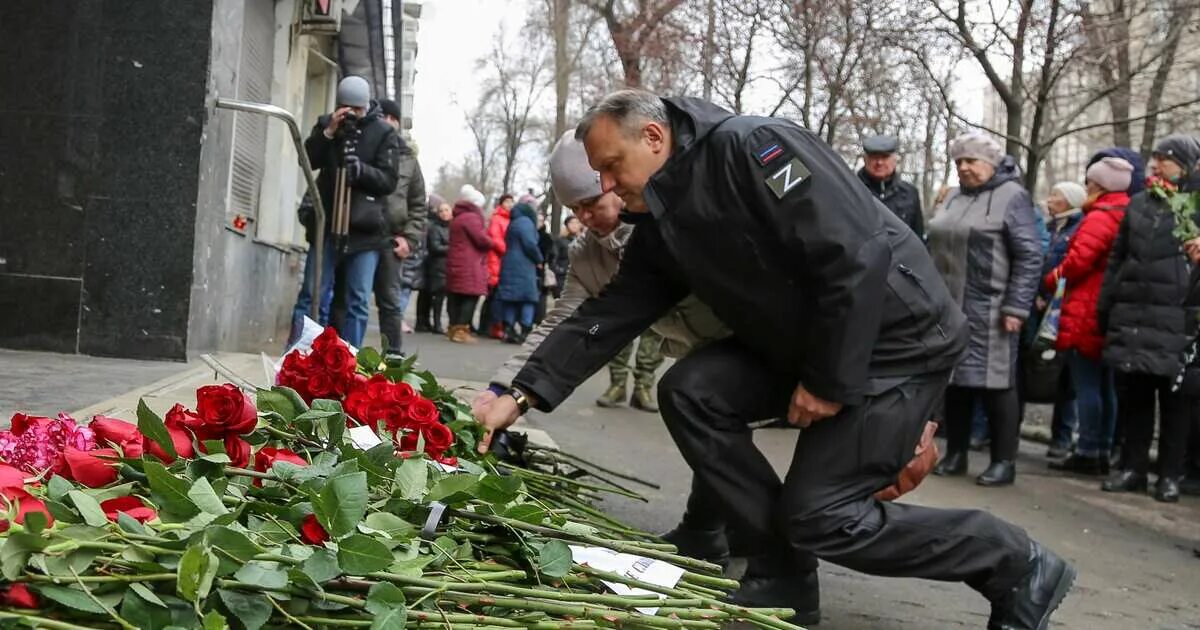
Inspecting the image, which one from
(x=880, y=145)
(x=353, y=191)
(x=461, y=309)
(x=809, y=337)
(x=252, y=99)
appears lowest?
(x=461, y=309)

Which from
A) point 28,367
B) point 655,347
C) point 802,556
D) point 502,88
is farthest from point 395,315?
point 502,88

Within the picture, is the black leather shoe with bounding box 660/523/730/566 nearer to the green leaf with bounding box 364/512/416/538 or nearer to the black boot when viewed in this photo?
the black boot

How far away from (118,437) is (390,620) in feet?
2.55

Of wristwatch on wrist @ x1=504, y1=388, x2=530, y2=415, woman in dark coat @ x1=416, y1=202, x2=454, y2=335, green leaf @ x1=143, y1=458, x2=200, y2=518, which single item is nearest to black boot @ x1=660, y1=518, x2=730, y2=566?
wristwatch on wrist @ x1=504, y1=388, x2=530, y2=415

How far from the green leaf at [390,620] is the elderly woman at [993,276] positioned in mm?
5876

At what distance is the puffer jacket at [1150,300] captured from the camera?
23.6 feet

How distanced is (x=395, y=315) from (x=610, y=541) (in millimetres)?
6772

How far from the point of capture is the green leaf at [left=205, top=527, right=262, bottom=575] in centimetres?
190

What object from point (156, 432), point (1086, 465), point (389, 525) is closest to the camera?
point (389, 525)

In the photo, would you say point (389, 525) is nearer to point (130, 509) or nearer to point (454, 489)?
point (454, 489)

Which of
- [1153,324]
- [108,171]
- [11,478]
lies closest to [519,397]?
[11,478]

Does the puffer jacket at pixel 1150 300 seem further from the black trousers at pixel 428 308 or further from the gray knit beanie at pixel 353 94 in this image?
the black trousers at pixel 428 308

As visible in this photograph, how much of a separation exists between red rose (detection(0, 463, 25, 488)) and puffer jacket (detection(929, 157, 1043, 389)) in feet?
19.8

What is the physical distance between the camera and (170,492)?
6.85 feet
